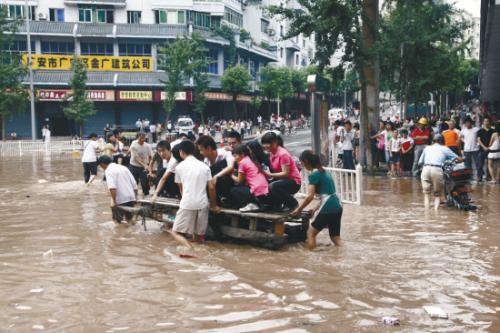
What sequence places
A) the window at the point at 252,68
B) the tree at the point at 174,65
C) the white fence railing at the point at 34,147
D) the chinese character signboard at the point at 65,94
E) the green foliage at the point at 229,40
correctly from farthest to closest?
the window at the point at 252,68 → the green foliage at the point at 229,40 → the chinese character signboard at the point at 65,94 → the tree at the point at 174,65 → the white fence railing at the point at 34,147

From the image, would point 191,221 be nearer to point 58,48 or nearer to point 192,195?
point 192,195

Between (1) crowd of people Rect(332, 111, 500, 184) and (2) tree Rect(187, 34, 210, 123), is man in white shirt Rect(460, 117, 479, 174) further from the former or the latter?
(2) tree Rect(187, 34, 210, 123)

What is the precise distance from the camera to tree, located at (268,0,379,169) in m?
18.6

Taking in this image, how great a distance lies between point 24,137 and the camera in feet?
174

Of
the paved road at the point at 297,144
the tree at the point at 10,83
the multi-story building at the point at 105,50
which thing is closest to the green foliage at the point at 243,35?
the multi-story building at the point at 105,50

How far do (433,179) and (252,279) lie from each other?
20.1ft

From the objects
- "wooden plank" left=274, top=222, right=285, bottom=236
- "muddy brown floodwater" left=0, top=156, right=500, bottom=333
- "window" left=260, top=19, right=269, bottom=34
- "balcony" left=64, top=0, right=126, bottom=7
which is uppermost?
"window" left=260, top=19, right=269, bottom=34

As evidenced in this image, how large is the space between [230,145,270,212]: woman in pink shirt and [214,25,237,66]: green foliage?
49391mm

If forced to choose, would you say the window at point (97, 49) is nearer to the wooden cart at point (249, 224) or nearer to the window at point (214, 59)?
the window at point (214, 59)

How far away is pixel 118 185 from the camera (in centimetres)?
A: 1119

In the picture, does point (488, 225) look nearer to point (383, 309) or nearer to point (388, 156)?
point (383, 309)

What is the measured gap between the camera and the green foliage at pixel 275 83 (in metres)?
63.2

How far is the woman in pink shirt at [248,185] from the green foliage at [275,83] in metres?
53.9

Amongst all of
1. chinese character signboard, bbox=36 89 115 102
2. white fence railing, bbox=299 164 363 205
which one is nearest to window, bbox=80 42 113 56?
chinese character signboard, bbox=36 89 115 102
